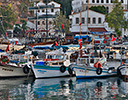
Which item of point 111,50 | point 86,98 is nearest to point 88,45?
point 111,50

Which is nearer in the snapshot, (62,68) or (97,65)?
(62,68)

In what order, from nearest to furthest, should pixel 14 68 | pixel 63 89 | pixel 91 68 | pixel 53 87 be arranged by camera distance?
pixel 63 89 → pixel 53 87 → pixel 91 68 → pixel 14 68

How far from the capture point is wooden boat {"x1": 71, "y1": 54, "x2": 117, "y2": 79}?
56.7 m

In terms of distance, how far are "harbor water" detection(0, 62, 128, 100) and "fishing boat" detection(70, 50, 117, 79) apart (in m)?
0.98

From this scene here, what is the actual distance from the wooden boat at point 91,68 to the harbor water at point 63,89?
3.20ft

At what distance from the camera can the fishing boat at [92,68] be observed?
56719 millimetres

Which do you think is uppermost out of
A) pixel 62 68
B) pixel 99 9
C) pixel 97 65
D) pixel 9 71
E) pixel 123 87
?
pixel 99 9

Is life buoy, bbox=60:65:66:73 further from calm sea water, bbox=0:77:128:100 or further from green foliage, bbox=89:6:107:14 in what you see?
green foliage, bbox=89:6:107:14

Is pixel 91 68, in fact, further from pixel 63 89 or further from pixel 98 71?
pixel 63 89

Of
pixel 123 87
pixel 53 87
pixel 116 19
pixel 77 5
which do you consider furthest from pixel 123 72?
pixel 77 5

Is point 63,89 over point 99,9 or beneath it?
beneath

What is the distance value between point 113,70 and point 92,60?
11.8ft

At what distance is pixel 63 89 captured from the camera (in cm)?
4938

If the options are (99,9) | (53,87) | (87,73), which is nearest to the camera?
(53,87)
